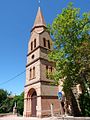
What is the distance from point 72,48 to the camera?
757 inches

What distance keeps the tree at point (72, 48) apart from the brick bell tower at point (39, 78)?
584cm

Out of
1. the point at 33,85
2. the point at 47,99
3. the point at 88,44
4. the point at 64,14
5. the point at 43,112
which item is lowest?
the point at 43,112

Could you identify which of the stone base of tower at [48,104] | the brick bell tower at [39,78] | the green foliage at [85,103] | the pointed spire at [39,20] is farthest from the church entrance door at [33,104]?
the pointed spire at [39,20]

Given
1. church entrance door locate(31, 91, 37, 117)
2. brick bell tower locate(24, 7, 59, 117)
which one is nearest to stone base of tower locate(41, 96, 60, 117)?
brick bell tower locate(24, 7, 59, 117)

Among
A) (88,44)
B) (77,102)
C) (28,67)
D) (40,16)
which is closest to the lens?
(88,44)

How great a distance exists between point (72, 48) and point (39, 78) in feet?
28.2

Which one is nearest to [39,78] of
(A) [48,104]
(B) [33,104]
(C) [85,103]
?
(A) [48,104]

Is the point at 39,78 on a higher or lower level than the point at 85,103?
higher

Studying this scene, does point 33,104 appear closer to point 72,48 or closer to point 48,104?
point 48,104

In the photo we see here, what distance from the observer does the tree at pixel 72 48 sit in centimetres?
1856

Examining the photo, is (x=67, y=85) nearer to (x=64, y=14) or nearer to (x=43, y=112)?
(x=43, y=112)

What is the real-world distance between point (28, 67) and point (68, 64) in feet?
39.9

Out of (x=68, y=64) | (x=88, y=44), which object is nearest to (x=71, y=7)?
(x=88, y=44)

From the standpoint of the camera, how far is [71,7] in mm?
20109
